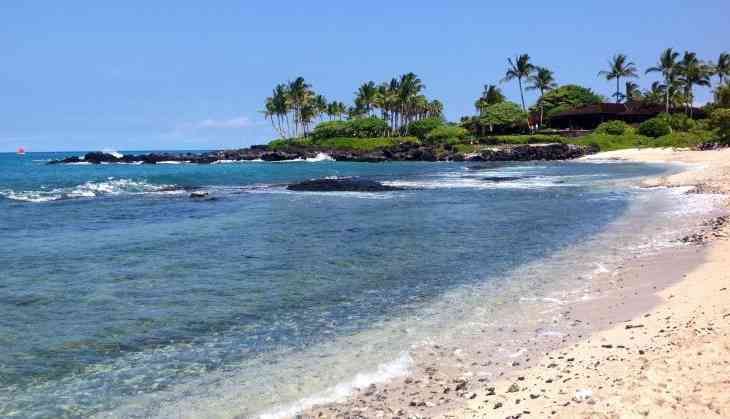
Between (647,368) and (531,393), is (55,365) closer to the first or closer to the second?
(531,393)

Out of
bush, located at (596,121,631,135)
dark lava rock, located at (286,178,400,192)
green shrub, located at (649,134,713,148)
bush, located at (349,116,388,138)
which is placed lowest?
dark lava rock, located at (286,178,400,192)

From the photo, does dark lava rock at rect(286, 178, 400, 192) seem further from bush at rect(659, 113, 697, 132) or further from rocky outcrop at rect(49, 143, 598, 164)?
bush at rect(659, 113, 697, 132)

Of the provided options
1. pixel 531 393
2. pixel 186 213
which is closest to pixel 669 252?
pixel 531 393

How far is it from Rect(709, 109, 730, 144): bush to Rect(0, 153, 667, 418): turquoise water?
39.1m

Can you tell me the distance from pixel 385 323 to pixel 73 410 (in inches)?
203

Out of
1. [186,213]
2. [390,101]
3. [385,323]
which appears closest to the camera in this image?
[385,323]

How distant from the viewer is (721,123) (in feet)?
208

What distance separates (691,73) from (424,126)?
4464 centimetres

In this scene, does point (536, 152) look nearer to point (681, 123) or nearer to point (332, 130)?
point (681, 123)

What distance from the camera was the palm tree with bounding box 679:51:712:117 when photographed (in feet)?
293

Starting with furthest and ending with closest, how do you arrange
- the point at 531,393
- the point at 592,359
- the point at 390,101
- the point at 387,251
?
1. the point at 390,101
2. the point at 387,251
3. the point at 592,359
4. the point at 531,393

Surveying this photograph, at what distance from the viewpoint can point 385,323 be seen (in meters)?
10.4

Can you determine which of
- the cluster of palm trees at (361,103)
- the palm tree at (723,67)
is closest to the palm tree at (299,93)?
the cluster of palm trees at (361,103)

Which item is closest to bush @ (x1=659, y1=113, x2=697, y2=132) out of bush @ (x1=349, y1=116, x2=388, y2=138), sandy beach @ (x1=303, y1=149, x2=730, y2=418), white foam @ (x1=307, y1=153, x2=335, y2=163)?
bush @ (x1=349, y1=116, x2=388, y2=138)
